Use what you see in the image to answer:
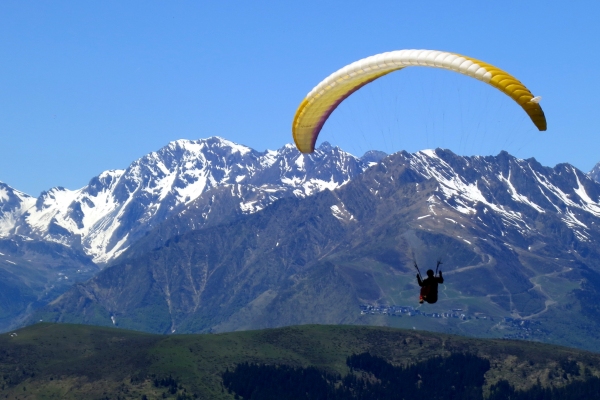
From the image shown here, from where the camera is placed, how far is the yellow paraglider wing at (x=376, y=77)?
85.0 metres

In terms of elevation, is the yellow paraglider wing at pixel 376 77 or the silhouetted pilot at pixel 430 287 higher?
the yellow paraglider wing at pixel 376 77

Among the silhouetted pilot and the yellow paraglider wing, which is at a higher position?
the yellow paraglider wing

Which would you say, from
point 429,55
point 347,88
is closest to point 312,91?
point 347,88

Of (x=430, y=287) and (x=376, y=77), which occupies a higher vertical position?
(x=376, y=77)

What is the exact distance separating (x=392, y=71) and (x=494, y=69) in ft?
45.4

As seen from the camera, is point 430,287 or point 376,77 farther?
point 376,77

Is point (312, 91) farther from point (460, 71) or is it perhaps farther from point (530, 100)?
point (530, 100)

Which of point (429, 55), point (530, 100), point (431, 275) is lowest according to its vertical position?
point (431, 275)

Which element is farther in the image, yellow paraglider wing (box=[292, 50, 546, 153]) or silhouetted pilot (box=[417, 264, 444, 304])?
silhouetted pilot (box=[417, 264, 444, 304])

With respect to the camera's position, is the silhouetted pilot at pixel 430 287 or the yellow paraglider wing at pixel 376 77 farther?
the silhouetted pilot at pixel 430 287

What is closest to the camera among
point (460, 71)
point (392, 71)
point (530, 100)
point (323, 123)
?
point (530, 100)

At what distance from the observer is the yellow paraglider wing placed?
3346 inches

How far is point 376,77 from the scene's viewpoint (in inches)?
4040

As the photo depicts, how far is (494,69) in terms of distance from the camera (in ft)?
287
